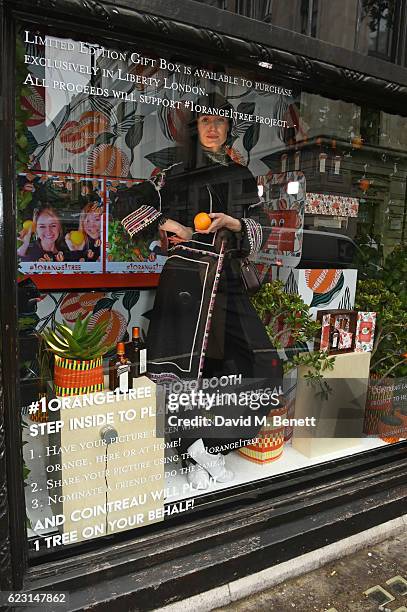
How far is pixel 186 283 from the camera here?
248 cm

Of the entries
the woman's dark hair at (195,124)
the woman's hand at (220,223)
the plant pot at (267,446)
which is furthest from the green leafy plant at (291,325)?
the woman's dark hair at (195,124)

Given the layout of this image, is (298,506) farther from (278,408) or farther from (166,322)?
(166,322)

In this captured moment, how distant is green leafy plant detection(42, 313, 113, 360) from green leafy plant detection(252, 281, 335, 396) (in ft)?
3.15

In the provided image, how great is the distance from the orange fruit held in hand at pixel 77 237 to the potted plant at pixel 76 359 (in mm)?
983

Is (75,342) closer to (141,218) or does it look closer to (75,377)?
(75,377)

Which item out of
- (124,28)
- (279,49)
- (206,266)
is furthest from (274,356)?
(124,28)

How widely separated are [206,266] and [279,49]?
3.40ft

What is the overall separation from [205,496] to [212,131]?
1800mm

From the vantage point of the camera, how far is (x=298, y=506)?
8.16 ft

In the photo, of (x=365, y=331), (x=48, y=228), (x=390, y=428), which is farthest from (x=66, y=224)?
(x=390, y=428)

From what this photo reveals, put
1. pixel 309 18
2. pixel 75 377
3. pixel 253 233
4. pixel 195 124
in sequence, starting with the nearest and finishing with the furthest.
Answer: pixel 75 377, pixel 309 18, pixel 195 124, pixel 253 233

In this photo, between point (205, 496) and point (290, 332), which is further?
point (290, 332)

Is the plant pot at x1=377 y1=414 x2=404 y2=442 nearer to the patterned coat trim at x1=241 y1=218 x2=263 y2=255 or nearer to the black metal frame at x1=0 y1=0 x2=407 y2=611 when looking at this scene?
the black metal frame at x1=0 y1=0 x2=407 y2=611

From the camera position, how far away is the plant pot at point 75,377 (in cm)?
202
